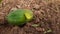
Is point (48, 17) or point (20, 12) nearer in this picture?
point (20, 12)

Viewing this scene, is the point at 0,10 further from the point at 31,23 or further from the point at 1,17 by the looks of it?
the point at 31,23

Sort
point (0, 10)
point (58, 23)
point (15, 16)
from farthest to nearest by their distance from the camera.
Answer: point (0, 10) < point (58, 23) < point (15, 16)

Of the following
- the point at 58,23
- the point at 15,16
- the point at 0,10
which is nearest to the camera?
the point at 15,16

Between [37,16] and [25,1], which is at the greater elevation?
[25,1]

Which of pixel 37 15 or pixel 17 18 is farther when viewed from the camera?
pixel 37 15

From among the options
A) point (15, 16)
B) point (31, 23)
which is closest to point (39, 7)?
point (31, 23)

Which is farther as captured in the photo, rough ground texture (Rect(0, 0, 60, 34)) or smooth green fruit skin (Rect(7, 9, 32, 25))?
rough ground texture (Rect(0, 0, 60, 34))

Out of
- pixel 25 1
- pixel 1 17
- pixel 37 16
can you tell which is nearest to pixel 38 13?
pixel 37 16

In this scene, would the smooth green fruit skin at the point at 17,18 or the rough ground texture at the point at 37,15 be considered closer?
the smooth green fruit skin at the point at 17,18
